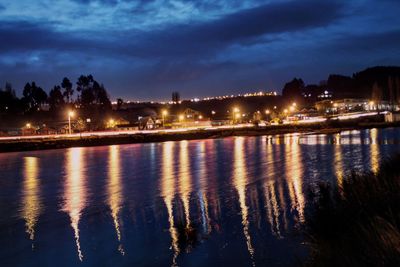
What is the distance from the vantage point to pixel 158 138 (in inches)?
3428

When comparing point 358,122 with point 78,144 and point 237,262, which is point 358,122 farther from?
point 237,262

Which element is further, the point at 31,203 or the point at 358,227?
the point at 31,203

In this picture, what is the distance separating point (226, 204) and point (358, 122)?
9618 cm

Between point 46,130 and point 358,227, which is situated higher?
point 46,130

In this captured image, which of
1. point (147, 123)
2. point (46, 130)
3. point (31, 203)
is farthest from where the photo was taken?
point (147, 123)

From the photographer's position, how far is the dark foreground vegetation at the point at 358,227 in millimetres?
7344

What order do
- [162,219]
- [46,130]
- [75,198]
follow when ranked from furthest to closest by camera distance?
[46,130] < [75,198] < [162,219]

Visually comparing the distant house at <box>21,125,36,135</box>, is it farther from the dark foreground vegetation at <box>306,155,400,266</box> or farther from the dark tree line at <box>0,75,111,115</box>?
the dark foreground vegetation at <box>306,155,400,266</box>

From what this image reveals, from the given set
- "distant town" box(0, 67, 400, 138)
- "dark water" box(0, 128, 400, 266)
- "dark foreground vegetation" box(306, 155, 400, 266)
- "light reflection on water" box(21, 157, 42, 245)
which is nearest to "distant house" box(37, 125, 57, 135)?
"distant town" box(0, 67, 400, 138)

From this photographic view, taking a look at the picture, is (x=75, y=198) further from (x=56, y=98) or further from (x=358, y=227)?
(x=56, y=98)

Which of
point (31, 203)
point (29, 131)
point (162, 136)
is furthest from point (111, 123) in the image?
point (31, 203)

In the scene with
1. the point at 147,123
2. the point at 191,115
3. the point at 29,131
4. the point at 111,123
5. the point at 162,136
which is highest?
the point at 191,115

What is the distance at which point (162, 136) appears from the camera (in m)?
88.2

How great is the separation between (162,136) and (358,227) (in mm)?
78963
